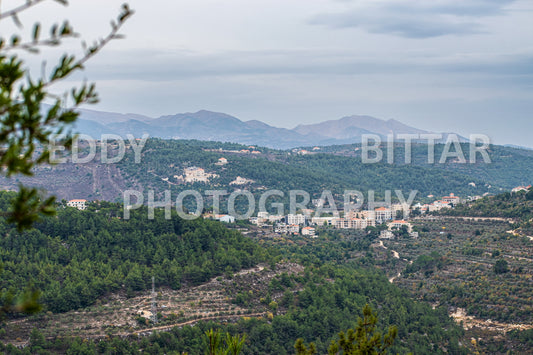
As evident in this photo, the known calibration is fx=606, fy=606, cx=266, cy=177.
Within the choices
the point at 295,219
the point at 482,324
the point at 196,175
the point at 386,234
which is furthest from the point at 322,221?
the point at 482,324

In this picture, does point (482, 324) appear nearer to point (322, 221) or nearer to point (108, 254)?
point (108, 254)

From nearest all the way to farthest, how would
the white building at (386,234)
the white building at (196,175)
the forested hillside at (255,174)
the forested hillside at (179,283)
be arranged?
the forested hillside at (179,283) → the white building at (386,234) → the forested hillside at (255,174) → the white building at (196,175)

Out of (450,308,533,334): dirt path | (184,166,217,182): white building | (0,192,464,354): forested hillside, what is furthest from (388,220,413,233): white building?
(184,166,217,182): white building

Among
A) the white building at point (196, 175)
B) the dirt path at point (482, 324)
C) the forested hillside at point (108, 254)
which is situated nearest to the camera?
the forested hillside at point (108, 254)

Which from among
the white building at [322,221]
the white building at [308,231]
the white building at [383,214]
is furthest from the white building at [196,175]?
the white building at [308,231]

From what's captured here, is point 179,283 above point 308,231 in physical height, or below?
above

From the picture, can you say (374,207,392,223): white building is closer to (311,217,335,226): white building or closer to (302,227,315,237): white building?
(311,217,335,226): white building

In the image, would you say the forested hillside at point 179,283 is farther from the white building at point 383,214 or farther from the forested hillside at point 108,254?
the white building at point 383,214

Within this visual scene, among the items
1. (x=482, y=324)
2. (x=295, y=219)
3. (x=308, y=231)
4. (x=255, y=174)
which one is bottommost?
(x=482, y=324)

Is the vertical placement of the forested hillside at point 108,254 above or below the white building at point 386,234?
above

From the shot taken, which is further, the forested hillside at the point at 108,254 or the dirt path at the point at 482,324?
the dirt path at the point at 482,324

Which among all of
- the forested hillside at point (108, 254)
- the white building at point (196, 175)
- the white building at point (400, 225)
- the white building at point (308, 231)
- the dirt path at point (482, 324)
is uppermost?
the white building at point (196, 175)

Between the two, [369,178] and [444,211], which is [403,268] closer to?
[444,211]
